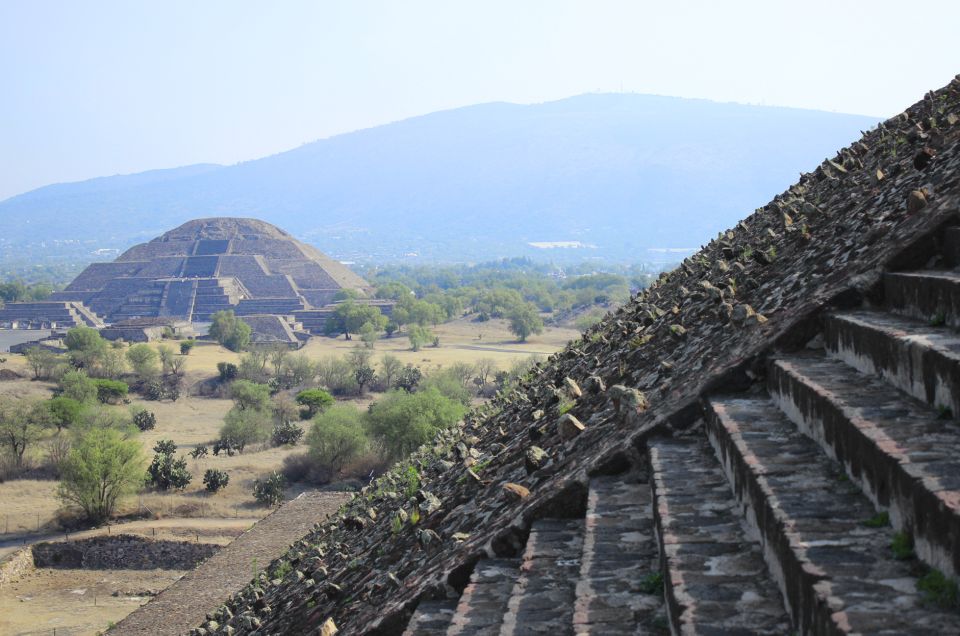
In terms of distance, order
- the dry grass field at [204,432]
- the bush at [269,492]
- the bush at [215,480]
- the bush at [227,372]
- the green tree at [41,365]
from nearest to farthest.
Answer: the dry grass field at [204,432], the bush at [269,492], the bush at [215,480], the green tree at [41,365], the bush at [227,372]

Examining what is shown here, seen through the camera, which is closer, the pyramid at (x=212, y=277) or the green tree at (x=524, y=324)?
the green tree at (x=524, y=324)

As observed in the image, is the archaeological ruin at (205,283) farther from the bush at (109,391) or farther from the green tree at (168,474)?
the green tree at (168,474)

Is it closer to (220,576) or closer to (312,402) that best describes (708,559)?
(220,576)

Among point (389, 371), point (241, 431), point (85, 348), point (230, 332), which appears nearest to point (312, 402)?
point (241, 431)

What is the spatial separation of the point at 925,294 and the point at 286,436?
4019cm

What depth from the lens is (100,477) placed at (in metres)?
31.4

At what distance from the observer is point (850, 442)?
330 cm

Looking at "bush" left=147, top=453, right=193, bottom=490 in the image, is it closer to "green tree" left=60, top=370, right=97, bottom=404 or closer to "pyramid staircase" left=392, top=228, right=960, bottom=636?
"green tree" left=60, top=370, right=97, bottom=404

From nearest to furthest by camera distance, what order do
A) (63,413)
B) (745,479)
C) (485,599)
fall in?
(745,479), (485,599), (63,413)

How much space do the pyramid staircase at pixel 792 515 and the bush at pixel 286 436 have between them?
A: 38582 millimetres

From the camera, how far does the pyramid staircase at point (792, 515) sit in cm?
261

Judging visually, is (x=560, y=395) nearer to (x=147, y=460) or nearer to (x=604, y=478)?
(x=604, y=478)

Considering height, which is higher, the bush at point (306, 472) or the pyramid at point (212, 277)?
the pyramid at point (212, 277)

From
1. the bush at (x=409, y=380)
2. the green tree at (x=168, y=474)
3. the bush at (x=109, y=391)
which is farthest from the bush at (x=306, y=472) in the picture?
the bush at (x=109, y=391)
